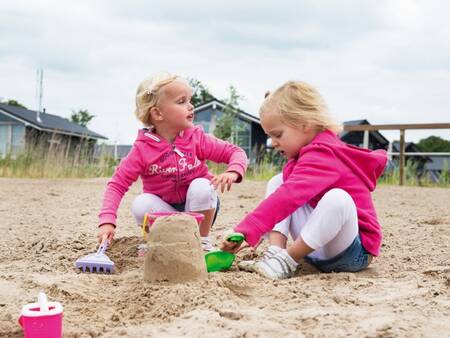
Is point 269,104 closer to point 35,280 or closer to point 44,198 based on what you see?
point 35,280

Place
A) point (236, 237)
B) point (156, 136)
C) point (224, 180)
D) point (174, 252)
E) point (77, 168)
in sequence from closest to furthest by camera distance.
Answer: point (174, 252) < point (236, 237) < point (224, 180) < point (156, 136) < point (77, 168)

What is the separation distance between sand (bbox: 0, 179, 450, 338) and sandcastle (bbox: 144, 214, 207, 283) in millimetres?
53

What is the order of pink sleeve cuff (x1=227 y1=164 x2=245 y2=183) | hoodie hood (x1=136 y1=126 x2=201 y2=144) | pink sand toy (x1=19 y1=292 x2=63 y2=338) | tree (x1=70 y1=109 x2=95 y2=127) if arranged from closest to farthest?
pink sand toy (x1=19 y1=292 x2=63 y2=338) < pink sleeve cuff (x1=227 y1=164 x2=245 y2=183) < hoodie hood (x1=136 y1=126 x2=201 y2=144) < tree (x1=70 y1=109 x2=95 y2=127)

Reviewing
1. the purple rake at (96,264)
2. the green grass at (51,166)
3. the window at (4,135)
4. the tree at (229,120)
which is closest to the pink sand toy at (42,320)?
the purple rake at (96,264)

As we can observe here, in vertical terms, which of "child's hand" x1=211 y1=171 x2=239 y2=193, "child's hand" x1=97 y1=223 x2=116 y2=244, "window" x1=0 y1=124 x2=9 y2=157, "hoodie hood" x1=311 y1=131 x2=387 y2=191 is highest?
"window" x1=0 y1=124 x2=9 y2=157

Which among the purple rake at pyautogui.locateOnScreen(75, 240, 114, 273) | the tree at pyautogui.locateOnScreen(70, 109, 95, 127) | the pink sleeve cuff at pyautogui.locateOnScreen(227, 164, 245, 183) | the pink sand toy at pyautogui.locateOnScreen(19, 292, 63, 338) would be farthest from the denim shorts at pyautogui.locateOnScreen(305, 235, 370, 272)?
the tree at pyautogui.locateOnScreen(70, 109, 95, 127)

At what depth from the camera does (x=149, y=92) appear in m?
3.17

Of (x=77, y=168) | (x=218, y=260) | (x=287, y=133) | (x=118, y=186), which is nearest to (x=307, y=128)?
(x=287, y=133)

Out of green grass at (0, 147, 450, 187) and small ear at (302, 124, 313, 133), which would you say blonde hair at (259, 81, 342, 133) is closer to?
small ear at (302, 124, 313, 133)

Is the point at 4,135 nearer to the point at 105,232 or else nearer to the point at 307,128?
the point at 105,232

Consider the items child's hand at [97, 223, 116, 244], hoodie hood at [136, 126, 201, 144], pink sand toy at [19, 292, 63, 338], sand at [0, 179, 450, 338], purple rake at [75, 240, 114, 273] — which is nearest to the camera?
pink sand toy at [19, 292, 63, 338]

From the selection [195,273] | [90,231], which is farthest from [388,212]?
[195,273]

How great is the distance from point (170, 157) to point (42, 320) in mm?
1649

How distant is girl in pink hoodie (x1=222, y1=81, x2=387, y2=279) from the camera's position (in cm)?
243
